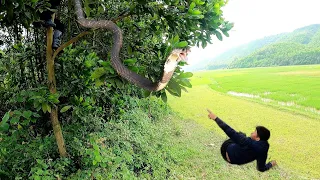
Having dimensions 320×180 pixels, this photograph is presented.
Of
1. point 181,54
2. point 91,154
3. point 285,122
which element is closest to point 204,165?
point 91,154

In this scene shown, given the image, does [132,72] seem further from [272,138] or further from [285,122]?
[285,122]

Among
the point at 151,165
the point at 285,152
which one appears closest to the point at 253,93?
the point at 285,152

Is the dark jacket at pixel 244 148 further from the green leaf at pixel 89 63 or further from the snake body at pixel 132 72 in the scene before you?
the snake body at pixel 132 72

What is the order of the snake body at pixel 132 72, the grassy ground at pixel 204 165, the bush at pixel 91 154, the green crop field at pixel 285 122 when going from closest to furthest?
the snake body at pixel 132 72, the bush at pixel 91 154, the grassy ground at pixel 204 165, the green crop field at pixel 285 122

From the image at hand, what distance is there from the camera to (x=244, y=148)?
2.63 meters

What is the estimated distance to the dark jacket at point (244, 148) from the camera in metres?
2.60

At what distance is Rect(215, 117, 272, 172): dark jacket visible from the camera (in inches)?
102

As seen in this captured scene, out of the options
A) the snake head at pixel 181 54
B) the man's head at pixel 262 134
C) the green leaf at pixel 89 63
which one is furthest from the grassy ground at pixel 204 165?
the snake head at pixel 181 54

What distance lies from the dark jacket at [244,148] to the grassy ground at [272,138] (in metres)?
0.76

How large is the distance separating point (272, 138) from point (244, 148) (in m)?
5.80

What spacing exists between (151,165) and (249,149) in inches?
78.1

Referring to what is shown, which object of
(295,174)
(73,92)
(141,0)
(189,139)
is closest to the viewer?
(141,0)

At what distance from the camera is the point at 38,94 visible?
7.49ft

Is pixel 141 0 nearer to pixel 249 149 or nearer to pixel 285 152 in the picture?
pixel 249 149
